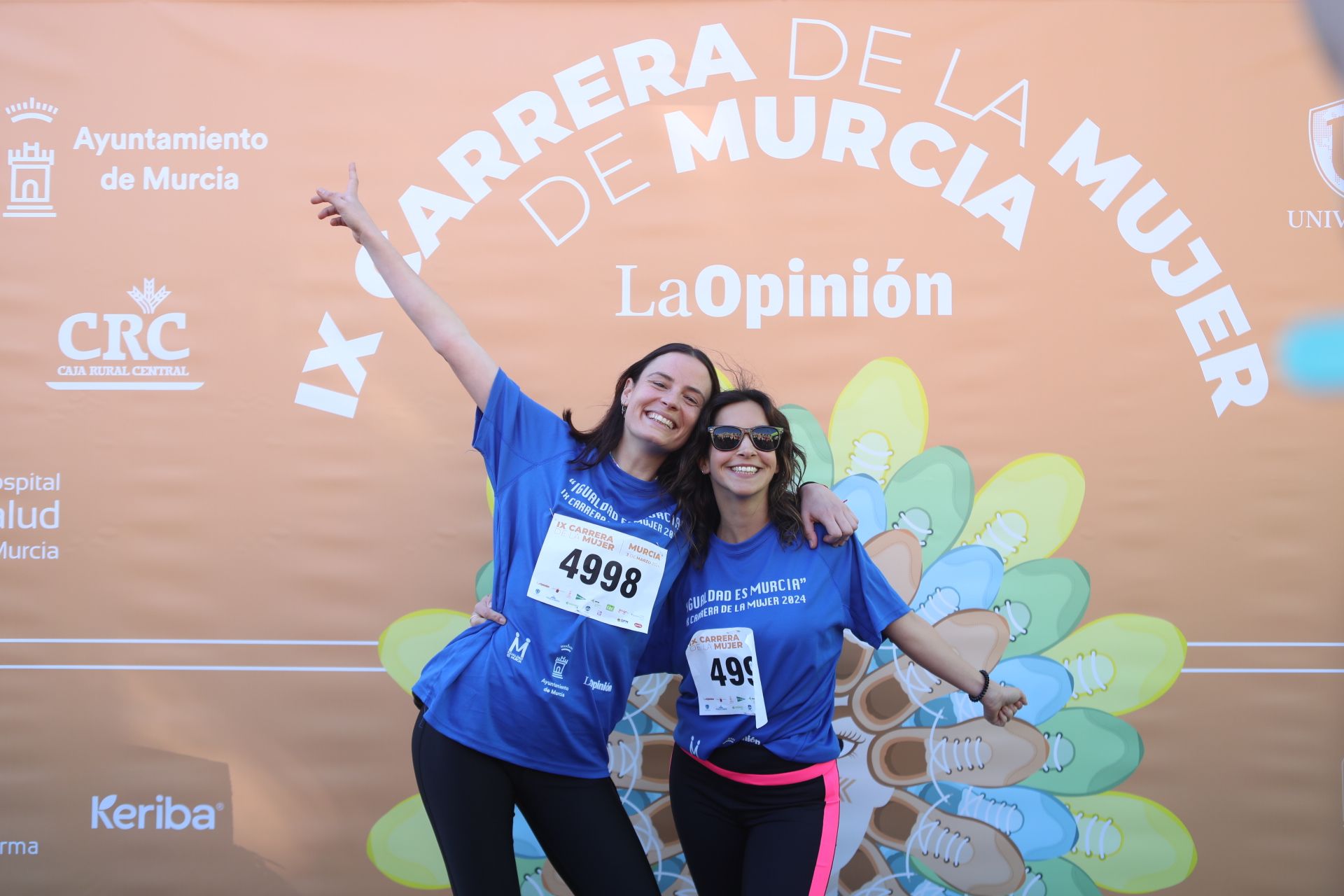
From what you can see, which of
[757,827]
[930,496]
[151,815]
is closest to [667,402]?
[757,827]

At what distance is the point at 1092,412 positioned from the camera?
303 centimetres

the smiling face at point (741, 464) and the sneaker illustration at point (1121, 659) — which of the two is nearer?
the smiling face at point (741, 464)

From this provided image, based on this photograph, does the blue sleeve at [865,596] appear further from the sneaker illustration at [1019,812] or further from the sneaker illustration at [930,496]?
the sneaker illustration at [1019,812]

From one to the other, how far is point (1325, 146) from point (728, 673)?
267 cm

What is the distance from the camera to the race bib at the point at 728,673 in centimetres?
211

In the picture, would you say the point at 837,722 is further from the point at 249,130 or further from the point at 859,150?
the point at 249,130

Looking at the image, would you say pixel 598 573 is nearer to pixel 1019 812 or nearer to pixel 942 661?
pixel 942 661

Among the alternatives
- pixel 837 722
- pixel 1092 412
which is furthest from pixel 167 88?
pixel 1092 412

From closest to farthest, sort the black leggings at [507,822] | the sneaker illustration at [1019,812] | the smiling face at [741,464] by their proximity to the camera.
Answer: the black leggings at [507,822]
the smiling face at [741,464]
the sneaker illustration at [1019,812]

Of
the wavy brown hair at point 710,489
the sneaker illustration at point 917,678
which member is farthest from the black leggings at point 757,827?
the sneaker illustration at point 917,678

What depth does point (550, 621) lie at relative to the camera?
6.73 ft

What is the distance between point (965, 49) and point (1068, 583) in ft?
5.81

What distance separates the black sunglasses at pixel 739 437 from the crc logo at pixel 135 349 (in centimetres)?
189

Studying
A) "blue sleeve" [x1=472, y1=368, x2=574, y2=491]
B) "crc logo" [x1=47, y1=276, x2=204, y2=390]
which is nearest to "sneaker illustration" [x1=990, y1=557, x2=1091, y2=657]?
"blue sleeve" [x1=472, y1=368, x2=574, y2=491]
